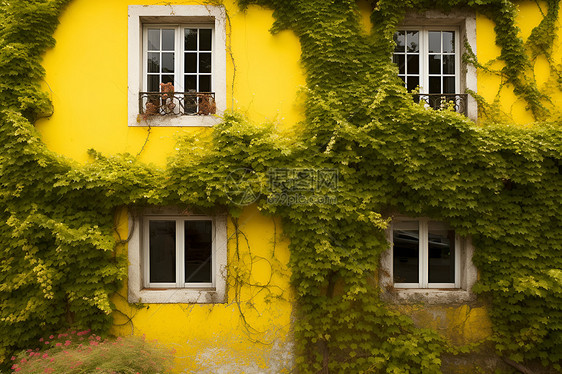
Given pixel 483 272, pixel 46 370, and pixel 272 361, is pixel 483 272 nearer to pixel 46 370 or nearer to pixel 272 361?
pixel 272 361

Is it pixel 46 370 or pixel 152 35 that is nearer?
pixel 46 370

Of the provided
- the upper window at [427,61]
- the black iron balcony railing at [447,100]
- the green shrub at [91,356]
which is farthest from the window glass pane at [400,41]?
the green shrub at [91,356]

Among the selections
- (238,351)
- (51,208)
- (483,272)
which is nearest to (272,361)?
(238,351)

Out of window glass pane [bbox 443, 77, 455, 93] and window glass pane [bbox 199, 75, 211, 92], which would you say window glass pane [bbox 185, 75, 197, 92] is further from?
window glass pane [bbox 443, 77, 455, 93]

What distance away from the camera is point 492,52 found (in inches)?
211

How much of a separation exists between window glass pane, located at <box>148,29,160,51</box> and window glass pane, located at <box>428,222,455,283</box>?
5.34 m

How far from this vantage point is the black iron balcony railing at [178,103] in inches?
205

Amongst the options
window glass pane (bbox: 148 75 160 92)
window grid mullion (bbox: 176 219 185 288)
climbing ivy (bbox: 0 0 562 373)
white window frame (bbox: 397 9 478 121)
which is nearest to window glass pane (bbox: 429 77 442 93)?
white window frame (bbox: 397 9 478 121)

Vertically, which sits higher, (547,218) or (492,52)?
(492,52)

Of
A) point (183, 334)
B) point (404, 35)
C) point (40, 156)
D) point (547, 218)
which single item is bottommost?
point (183, 334)

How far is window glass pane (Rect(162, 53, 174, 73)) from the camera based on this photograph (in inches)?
215

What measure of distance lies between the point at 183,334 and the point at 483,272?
4.66 m

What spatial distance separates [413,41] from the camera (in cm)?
557

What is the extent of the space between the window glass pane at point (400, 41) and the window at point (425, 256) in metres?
2.79
